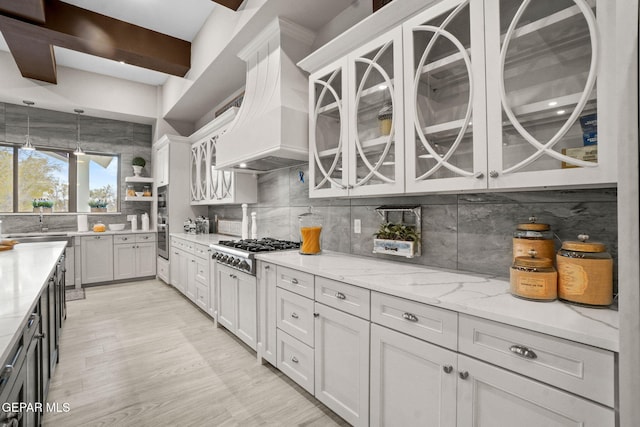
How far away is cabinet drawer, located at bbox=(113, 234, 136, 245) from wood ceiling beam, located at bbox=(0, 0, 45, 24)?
320 cm

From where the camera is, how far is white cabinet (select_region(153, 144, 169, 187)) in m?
4.86

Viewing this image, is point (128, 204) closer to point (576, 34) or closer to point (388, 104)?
point (388, 104)

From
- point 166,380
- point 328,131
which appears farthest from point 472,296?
point 166,380

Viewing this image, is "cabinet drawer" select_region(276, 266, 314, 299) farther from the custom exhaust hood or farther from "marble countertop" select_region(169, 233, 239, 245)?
"marble countertop" select_region(169, 233, 239, 245)

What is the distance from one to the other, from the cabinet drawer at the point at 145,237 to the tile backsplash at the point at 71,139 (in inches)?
25.6

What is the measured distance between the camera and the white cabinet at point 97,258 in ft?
15.8

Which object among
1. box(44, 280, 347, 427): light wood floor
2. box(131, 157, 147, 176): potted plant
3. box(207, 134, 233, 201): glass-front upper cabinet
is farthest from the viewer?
box(131, 157, 147, 176): potted plant

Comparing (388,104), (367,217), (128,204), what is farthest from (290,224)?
(128,204)

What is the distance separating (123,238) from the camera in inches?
201

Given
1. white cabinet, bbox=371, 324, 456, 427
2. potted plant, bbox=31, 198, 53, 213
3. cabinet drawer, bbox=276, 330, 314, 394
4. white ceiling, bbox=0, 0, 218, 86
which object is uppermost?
white ceiling, bbox=0, 0, 218, 86

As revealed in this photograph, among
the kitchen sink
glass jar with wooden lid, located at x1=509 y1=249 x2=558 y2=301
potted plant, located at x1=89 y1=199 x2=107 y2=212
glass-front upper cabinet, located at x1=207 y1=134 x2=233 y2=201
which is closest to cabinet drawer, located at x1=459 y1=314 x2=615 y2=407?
glass jar with wooden lid, located at x1=509 y1=249 x2=558 y2=301

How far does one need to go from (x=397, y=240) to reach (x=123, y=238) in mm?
4922

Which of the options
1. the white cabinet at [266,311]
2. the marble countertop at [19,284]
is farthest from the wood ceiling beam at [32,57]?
the white cabinet at [266,311]

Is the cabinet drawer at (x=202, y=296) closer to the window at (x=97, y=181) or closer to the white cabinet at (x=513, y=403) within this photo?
the white cabinet at (x=513, y=403)
